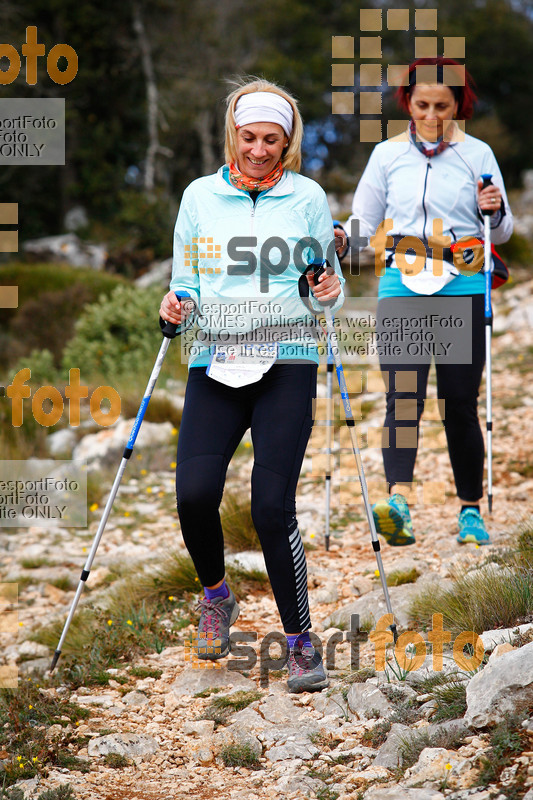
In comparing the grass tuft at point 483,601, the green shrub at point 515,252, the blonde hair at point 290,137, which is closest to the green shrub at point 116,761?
the grass tuft at point 483,601

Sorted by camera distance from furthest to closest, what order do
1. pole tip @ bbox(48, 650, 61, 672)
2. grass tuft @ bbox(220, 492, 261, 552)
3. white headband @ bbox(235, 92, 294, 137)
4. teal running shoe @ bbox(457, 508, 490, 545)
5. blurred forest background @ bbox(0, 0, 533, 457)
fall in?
blurred forest background @ bbox(0, 0, 533, 457) → grass tuft @ bbox(220, 492, 261, 552) → teal running shoe @ bbox(457, 508, 490, 545) → pole tip @ bbox(48, 650, 61, 672) → white headband @ bbox(235, 92, 294, 137)

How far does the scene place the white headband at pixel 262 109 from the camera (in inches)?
131

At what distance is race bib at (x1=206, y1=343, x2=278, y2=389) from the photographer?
3234 millimetres

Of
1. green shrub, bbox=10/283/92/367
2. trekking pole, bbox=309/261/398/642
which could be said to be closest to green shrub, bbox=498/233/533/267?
green shrub, bbox=10/283/92/367

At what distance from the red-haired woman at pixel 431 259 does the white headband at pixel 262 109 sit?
3.55ft

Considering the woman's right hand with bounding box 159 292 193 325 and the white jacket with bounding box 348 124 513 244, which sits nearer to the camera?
the woman's right hand with bounding box 159 292 193 325

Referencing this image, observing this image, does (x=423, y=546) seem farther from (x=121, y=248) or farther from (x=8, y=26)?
(x=8, y=26)

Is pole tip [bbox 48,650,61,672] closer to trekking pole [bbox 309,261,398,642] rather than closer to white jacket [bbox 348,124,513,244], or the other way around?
trekking pole [bbox 309,261,398,642]

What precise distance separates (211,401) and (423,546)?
2.09 metres

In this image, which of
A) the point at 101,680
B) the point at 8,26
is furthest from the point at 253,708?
the point at 8,26

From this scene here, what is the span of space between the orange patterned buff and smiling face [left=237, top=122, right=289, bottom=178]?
2cm

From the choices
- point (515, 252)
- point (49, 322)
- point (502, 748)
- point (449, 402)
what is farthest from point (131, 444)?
point (515, 252)

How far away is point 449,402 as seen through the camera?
4.34 meters

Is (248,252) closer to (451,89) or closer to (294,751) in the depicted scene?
(451,89)
